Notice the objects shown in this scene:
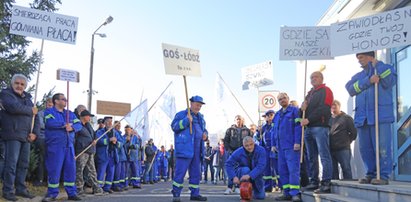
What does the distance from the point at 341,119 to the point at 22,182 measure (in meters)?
6.07

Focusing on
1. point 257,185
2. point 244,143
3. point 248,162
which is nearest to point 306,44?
point 244,143

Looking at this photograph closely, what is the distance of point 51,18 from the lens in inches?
354

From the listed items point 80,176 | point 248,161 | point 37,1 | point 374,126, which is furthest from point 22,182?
point 37,1

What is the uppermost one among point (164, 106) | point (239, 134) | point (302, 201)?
point (164, 106)

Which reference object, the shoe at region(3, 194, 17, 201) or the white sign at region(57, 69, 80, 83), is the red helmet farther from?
the white sign at region(57, 69, 80, 83)

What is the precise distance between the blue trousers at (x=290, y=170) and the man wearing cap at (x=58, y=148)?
152 inches

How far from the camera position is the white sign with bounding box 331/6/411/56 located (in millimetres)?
6477

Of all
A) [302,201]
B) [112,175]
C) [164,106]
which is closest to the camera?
[302,201]

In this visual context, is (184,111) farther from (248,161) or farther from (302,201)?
(302,201)

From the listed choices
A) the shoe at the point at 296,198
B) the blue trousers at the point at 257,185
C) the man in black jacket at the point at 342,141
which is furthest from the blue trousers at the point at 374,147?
the blue trousers at the point at 257,185

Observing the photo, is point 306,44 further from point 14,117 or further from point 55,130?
point 14,117

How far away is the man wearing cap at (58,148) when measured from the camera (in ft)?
26.0

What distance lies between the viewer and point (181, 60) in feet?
29.2

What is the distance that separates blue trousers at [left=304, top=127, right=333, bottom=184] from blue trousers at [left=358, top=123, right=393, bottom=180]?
0.77 metres
